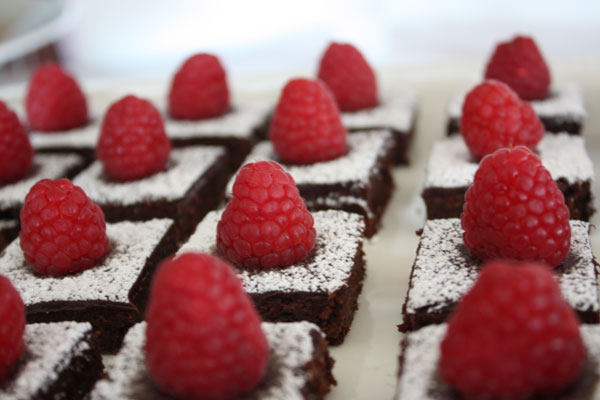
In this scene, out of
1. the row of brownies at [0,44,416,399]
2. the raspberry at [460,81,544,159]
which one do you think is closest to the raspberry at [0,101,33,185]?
the row of brownies at [0,44,416,399]

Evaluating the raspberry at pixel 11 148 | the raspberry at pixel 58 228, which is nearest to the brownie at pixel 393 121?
the raspberry at pixel 11 148

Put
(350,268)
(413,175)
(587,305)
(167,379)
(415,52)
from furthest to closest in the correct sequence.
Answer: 1. (415,52)
2. (413,175)
3. (350,268)
4. (587,305)
5. (167,379)

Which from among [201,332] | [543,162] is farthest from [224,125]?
[201,332]

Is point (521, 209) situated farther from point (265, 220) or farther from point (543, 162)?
point (543, 162)

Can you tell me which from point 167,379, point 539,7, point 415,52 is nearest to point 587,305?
point 167,379

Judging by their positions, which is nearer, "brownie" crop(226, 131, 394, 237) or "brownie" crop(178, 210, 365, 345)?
"brownie" crop(178, 210, 365, 345)

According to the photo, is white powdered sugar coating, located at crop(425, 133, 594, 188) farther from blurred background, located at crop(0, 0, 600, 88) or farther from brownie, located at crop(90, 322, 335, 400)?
blurred background, located at crop(0, 0, 600, 88)

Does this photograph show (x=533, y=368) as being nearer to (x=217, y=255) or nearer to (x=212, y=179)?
(x=217, y=255)
